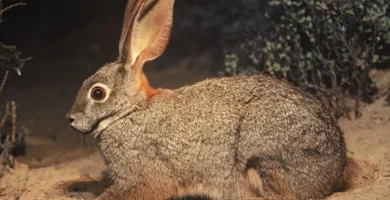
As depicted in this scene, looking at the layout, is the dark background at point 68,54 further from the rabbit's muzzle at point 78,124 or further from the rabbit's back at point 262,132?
the rabbit's back at point 262,132

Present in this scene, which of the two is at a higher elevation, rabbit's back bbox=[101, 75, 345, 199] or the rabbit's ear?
the rabbit's ear

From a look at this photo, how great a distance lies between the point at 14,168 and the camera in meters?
7.33

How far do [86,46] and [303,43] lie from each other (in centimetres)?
461

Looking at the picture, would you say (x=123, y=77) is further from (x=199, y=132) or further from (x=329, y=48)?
(x=329, y=48)

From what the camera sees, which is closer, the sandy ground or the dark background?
the sandy ground

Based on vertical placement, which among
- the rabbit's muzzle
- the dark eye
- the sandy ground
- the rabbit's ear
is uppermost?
the rabbit's ear

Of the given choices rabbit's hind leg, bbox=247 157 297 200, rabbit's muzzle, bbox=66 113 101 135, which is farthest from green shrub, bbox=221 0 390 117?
rabbit's muzzle, bbox=66 113 101 135

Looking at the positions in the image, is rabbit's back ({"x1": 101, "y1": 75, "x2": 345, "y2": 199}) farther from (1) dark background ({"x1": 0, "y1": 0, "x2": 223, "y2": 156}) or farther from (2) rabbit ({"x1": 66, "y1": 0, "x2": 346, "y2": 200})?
(1) dark background ({"x1": 0, "y1": 0, "x2": 223, "y2": 156})

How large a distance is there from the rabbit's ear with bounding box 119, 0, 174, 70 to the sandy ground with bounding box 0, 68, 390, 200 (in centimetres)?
170

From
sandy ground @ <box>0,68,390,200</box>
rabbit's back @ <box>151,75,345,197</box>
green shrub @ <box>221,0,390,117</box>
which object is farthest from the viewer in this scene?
green shrub @ <box>221,0,390,117</box>

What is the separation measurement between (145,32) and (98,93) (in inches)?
25.3

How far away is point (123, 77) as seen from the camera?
5.42 meters

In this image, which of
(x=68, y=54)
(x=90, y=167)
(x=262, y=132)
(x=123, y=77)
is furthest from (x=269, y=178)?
(x=68, y=54)

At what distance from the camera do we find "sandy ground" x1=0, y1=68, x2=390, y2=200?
6.14m
